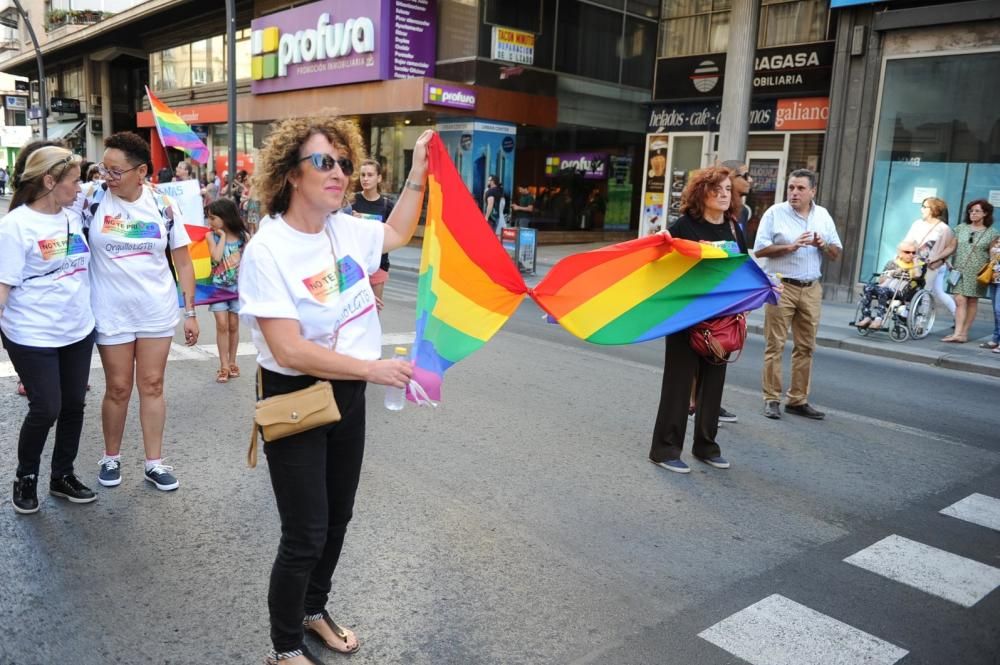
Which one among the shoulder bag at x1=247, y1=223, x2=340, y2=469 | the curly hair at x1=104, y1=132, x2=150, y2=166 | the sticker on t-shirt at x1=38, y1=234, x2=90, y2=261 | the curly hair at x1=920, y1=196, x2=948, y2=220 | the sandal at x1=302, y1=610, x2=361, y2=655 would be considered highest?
the curly hair at x1=104, y1=132, x2=150, y2=166

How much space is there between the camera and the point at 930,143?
14312 mm

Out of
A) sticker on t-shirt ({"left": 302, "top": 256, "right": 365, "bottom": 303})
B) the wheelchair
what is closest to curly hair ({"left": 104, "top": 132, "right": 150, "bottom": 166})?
sticker on t-shirt ({"left": 302, "top": 256, "right": 365, "bottom": 303})

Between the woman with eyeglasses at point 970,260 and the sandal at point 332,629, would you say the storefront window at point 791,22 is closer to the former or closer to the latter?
the woman with eyeglasses at point 970,260

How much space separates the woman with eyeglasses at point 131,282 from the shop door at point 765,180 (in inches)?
579

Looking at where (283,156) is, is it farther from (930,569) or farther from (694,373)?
(930,569)

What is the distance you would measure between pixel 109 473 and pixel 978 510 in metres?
5.27

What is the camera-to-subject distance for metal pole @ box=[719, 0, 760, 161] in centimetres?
1575

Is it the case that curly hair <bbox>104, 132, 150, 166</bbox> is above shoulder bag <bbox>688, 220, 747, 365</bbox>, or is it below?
above

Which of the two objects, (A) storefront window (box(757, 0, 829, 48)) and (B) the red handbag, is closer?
(B) the red handbag

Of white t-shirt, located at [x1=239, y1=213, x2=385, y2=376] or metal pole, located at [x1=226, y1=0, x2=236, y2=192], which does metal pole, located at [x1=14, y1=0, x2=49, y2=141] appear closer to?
metal pole, located at [x1=226, y1=0, x2=236, y2=192]

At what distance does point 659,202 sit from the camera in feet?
67.6

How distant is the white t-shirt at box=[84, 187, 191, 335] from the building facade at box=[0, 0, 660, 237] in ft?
60.1

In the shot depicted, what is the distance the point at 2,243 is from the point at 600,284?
3.29 meters

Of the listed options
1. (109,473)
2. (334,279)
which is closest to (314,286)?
(334,279)
